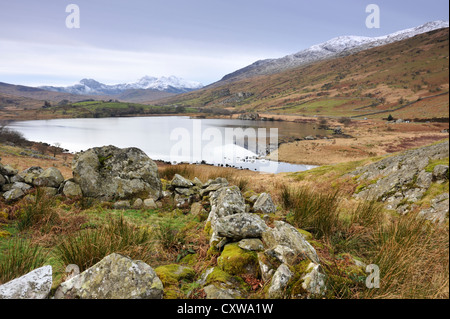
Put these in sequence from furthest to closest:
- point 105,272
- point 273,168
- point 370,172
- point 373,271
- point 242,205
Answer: point 273,168
point 370,172
point 242,205
point 373,271
point 105,272

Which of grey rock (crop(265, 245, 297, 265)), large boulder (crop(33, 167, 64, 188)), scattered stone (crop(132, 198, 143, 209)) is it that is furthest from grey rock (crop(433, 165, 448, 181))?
large boulder (crop(33, 167, 64, 188))

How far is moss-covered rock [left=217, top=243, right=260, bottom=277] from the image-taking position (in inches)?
149

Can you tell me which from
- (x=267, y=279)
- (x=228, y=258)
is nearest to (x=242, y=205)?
(x=228, y=258)

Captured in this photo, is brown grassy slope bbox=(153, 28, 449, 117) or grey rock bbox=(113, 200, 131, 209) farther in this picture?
grey rock bbox=(113, 200, 131, 209)

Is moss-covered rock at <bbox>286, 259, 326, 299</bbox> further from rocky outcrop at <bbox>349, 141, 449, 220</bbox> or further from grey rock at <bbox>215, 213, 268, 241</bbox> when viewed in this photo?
rocky outcrop at <bbox>349, 141, 449, 220</bbox>

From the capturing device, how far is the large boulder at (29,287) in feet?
9.41

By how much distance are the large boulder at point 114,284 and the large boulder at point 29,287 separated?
193mm

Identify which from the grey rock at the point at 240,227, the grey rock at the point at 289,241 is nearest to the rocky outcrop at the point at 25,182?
the grey rock at the point at 240,227

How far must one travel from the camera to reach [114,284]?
304 cm

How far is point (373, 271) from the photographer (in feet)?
11.1

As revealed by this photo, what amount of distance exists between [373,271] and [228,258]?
2252 millimetres

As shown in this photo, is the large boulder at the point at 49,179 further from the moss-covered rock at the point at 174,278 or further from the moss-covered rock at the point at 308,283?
the moss-covered rock at the point at 308,283

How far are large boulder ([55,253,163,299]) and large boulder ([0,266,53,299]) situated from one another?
19 centimetres
